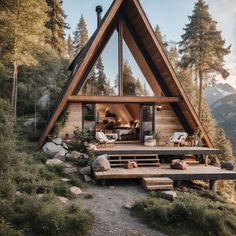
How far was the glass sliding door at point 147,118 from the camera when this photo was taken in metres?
13.6

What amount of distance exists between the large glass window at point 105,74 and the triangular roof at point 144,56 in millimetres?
322

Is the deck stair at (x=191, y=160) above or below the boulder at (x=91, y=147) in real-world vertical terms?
below

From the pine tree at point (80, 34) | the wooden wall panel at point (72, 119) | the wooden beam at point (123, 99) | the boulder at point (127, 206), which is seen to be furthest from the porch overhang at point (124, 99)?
the pine tree at point (80, 34)

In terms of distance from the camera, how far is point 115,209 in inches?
242

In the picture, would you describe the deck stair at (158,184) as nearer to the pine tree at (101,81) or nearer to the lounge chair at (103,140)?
the lounge chair at (103,140)

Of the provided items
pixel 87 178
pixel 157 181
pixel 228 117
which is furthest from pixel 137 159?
pixel 228 117

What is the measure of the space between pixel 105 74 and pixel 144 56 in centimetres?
245

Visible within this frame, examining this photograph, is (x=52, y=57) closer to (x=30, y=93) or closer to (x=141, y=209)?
(x=30, y=93)

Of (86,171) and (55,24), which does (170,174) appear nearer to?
(86,171)

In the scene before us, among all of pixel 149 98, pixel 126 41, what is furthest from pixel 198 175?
Answer: pixel 126 41

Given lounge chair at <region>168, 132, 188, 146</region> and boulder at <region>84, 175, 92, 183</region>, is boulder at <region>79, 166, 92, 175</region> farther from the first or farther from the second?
lounge chair at <region>168, 132, 188, 146</region>

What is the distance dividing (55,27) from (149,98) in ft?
66.0

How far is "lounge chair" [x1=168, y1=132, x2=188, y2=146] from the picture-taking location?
12.5 meters

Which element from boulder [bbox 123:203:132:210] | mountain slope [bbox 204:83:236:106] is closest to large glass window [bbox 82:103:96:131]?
boulder [bbox 123:203:132:210]
